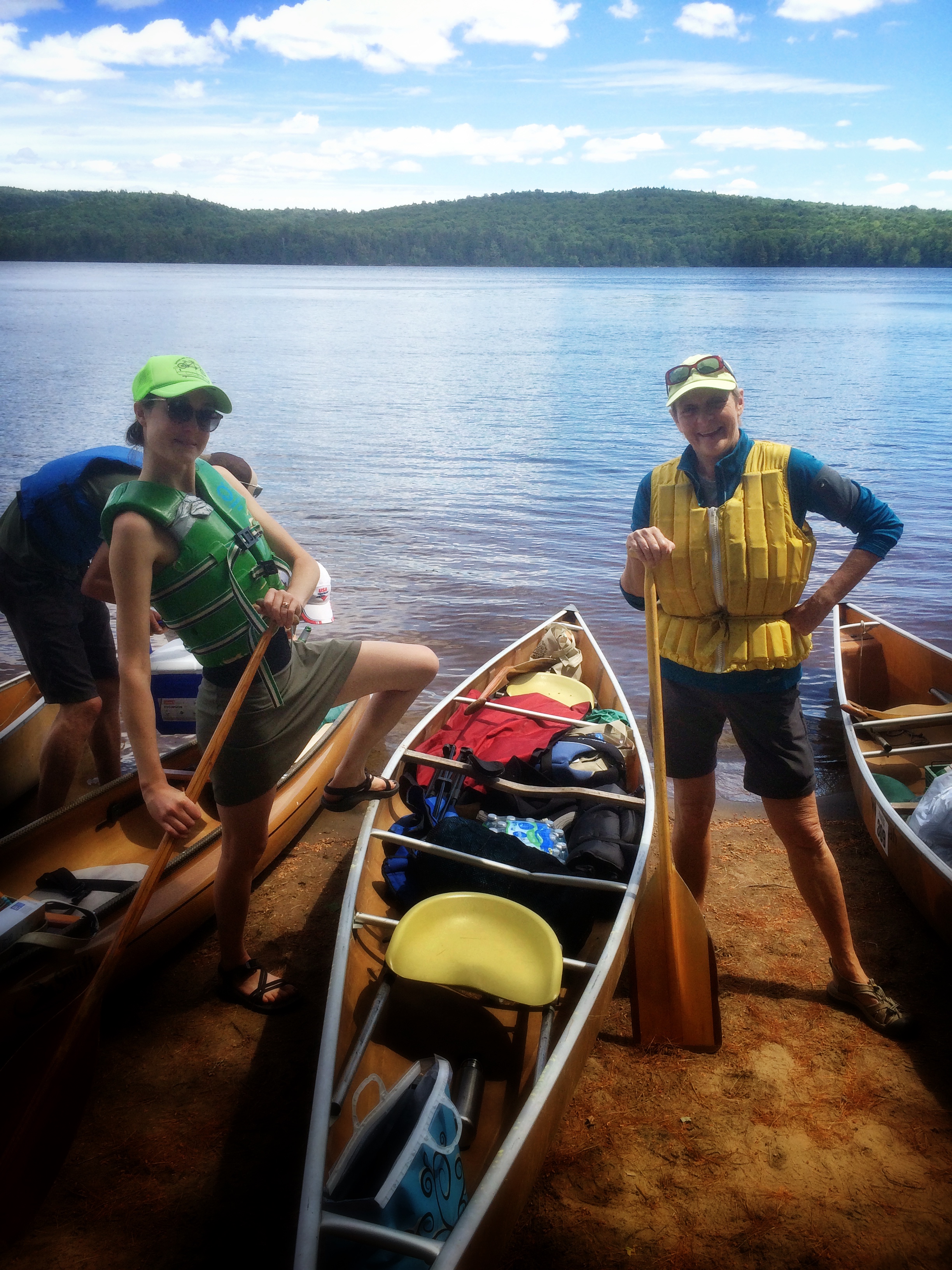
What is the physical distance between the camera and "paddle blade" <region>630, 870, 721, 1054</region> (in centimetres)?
330

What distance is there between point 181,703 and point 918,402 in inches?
1009

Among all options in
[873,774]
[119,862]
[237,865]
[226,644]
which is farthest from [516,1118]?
[873,774]

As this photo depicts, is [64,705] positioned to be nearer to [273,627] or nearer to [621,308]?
[273,627]

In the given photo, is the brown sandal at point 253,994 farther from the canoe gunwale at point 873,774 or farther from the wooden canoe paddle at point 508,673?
the canoe gunwale at point 873,774

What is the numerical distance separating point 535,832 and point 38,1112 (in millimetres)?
2138

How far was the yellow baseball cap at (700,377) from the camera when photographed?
298 cm

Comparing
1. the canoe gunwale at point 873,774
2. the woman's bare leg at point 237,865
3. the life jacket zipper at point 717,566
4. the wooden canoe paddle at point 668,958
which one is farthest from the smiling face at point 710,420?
the canoe gunwale at point 873,774

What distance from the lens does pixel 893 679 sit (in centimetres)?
670

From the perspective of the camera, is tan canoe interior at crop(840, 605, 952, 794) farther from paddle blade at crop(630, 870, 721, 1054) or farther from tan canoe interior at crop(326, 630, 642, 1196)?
tan canoe interior at crop(326, 630, 642, 1196)

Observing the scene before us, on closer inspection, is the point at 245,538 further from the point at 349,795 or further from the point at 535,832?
the point at 535,832

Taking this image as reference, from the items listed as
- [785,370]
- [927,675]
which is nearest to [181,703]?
[927,675]

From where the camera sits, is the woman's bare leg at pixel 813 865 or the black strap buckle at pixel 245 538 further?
the woman's bare leg at pixel 813 865

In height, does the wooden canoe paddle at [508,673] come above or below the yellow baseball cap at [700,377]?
below

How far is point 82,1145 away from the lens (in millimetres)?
2916
